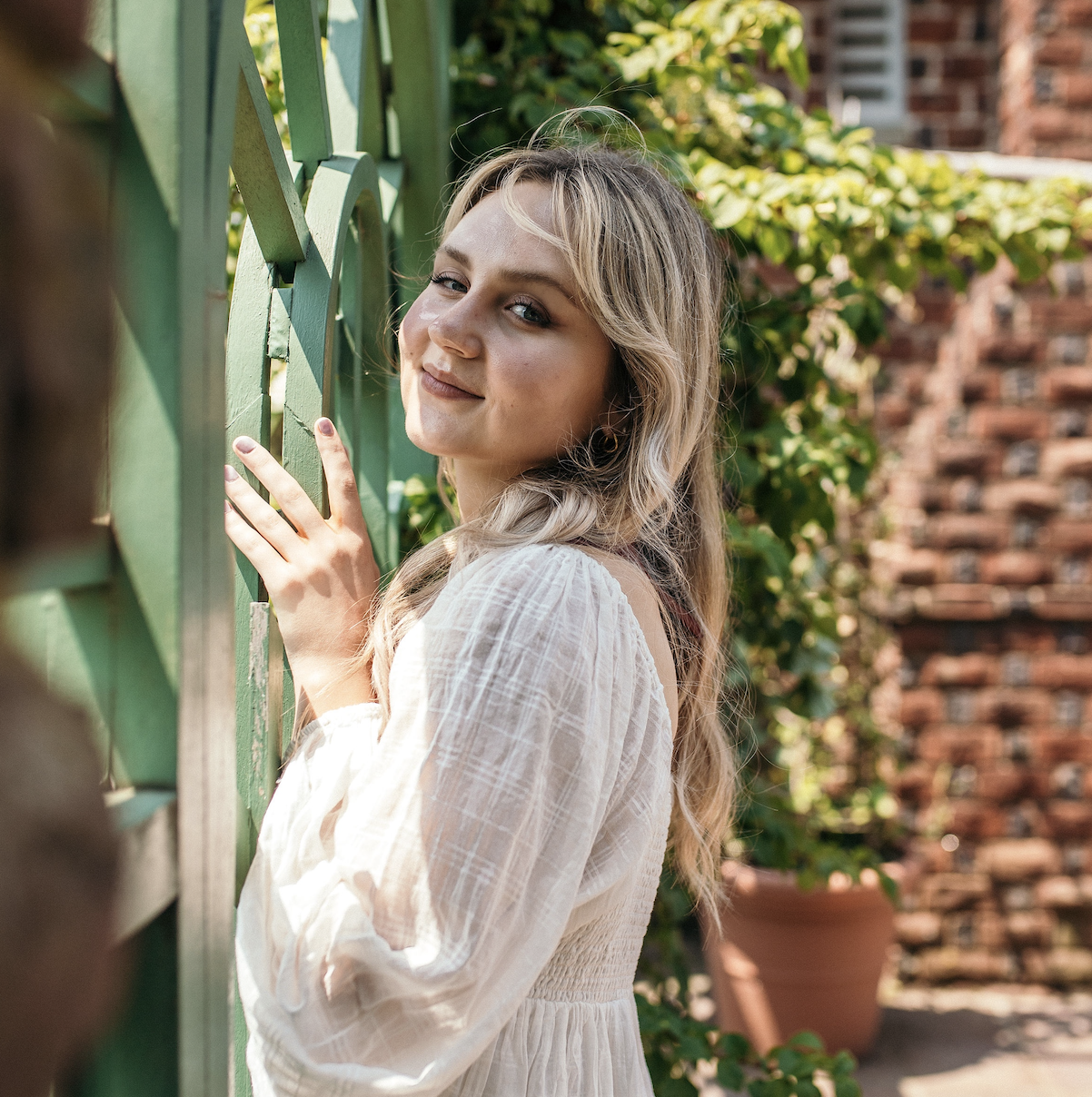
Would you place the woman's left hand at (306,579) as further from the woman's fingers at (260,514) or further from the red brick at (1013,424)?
the red brick at (1013,424)

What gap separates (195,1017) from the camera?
57 centimetres

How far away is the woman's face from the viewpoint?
117 cm

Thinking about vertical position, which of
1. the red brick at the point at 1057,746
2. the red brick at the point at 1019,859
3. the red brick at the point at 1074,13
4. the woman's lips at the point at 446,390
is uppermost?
the red brick at the point at 1074,13

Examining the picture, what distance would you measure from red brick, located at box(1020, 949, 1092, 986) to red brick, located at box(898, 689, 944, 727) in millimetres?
Result: 932

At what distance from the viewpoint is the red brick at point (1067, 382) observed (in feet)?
13.1

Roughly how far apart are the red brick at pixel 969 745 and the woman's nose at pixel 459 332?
11.0 ft

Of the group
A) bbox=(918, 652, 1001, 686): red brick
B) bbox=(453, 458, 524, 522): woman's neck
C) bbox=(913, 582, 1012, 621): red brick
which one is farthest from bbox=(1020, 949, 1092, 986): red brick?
bbox=(453, 458, 524, 522): woman's neck

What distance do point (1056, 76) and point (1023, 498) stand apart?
160 cm

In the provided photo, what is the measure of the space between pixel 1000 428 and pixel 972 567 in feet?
1.79

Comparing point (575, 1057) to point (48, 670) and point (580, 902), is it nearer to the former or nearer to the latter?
point (580, 902)

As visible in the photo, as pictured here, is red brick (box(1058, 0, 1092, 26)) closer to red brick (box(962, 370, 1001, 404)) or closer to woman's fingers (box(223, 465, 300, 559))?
red brick (box(962, 370, 1001, 404))

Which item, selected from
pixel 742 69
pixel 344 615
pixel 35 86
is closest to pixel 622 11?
pixel 742 69

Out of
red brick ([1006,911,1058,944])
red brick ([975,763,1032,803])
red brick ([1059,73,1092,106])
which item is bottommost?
red brick ([1006,911,1058,944])

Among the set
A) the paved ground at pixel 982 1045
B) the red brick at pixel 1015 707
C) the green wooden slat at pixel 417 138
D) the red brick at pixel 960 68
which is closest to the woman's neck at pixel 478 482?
the green wooden slat at pixel 417 138
